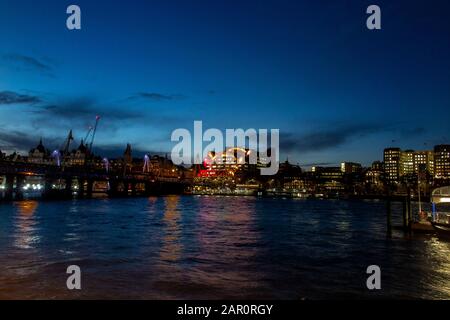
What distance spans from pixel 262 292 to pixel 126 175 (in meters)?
181

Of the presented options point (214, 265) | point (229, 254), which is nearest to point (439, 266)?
point (229, 254)

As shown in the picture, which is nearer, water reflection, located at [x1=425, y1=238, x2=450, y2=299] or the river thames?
the river thames

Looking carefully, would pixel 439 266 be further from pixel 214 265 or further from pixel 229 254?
pixel 214 265

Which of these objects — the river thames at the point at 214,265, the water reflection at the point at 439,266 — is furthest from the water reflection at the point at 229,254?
the water reflection at the point at 439,266

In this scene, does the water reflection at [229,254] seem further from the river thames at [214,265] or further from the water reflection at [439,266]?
the water reflection at [439,266]

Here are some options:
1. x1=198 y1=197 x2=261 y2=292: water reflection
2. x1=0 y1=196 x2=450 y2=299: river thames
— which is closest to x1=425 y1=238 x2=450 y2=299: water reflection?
x1=0 y1=196 x2=450 y2=299: river thames

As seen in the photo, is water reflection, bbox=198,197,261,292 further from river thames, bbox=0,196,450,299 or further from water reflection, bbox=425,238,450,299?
water reflection, bbox=425,238,450,299

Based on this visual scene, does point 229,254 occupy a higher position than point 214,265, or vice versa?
point 214,265

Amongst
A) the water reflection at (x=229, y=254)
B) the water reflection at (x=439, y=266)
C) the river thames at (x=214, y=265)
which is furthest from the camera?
the water reflection at (x=229, y=254)

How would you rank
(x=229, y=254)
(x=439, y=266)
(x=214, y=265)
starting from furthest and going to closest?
(x=229, y=254) → (x=439, y=266) → (x=214, y=265)
